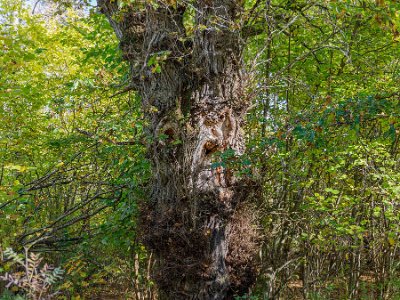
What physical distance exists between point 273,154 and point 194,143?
154cm

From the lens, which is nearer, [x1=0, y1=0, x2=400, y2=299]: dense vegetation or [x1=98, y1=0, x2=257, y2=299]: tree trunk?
[x1=98, y1=0, x2=257, y2=299]: tree trunk

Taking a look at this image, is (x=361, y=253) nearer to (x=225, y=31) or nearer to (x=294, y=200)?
(x=294, y=200)

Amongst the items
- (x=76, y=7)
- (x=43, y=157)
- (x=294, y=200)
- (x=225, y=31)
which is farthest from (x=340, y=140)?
(x=43, y=157)

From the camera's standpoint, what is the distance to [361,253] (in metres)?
7.80

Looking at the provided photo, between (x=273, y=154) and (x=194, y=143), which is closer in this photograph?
(x=194, y=143)

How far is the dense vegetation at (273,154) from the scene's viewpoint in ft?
16.6

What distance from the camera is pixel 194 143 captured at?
4820 mm

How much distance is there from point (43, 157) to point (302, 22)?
18.2 ft

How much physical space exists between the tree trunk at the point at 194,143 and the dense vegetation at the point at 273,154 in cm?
17

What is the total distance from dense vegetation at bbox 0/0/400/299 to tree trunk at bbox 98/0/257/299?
0.17 m

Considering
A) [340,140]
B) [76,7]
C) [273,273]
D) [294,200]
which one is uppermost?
[76,7]

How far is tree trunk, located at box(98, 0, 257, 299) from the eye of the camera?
468 centimetres

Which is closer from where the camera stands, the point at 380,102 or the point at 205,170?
the point at 380,102

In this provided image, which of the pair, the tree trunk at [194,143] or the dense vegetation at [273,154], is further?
the dense vegetation at [273,154]
